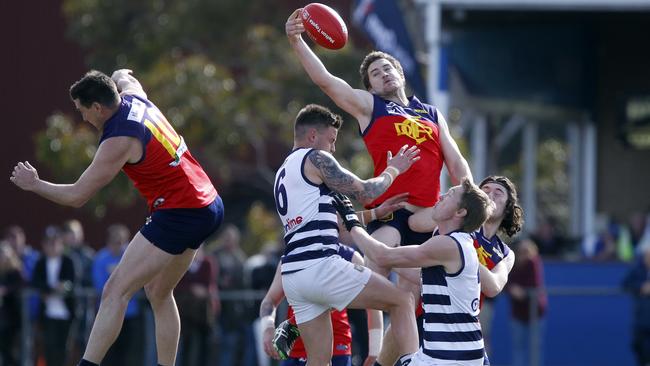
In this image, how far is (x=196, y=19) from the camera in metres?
24.6

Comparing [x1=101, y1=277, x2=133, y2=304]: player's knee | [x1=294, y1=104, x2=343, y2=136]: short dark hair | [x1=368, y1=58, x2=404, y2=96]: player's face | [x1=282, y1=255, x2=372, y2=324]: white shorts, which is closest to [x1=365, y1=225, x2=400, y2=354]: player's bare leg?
[x1=282, y1=255, x2=372, y2=324]: white shorts

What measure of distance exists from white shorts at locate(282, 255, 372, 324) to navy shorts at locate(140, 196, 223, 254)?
0.93 m

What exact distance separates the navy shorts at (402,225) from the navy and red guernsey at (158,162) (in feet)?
3.97

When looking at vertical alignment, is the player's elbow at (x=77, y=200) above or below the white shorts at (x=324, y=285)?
above

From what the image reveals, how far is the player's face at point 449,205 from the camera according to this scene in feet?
26.0

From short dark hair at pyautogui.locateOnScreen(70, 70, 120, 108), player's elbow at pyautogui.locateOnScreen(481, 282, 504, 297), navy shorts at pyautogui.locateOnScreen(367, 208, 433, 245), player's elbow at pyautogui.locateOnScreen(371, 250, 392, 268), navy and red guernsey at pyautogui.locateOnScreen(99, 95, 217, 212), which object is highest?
short dark hair at pyautogui.locateOnScreen(70, 70, 120, 108)

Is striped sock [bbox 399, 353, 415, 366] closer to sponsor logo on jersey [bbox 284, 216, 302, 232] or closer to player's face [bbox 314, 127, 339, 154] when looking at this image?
sponsor logo on jersey [bbox 284, 216, 302, 232]

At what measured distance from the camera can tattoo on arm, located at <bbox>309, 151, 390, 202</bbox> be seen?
8.19 m

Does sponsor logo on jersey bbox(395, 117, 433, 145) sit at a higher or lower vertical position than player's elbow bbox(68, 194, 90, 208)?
higher

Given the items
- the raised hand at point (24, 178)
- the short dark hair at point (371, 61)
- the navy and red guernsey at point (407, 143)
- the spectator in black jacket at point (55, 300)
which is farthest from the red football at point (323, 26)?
the spectator in black jacket at point (55, 300)

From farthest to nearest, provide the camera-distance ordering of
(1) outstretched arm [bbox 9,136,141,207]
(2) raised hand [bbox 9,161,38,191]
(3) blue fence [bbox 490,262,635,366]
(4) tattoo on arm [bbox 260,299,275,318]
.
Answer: (3) blue fence [bbox 490,262,635,366] < (4) tattoo on arm [bbox 260,299,275,318] < (1) outstretched arm [bbox 9,136,141,207] < (2) raised hand [bbox 9,161,38,191]

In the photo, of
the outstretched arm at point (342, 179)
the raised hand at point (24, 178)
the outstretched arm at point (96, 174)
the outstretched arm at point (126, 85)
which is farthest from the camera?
the outstretched arm at point (126, 85)

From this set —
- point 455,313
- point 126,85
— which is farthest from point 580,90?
point 455,313

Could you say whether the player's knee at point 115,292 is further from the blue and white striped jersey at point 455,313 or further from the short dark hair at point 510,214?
the short dark hair at point 510,214
